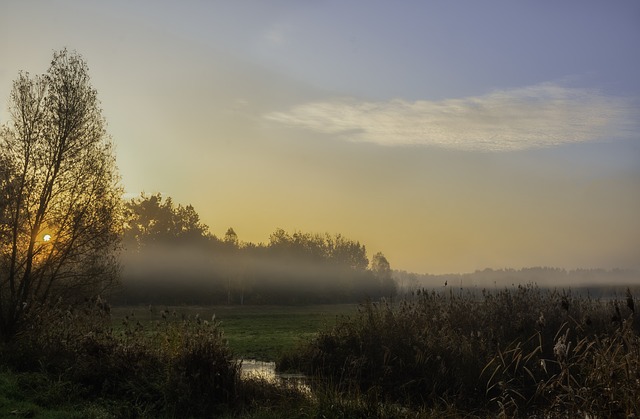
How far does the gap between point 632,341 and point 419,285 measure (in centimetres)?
1293

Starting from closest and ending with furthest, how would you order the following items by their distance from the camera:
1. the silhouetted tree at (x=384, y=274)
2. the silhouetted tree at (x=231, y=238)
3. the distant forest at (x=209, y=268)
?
1. the distant forest at (x=209, y=268)
2. the silhouetted tree at (x=231, y=238)
3. the silhouetted tree at (x=384, y=274)

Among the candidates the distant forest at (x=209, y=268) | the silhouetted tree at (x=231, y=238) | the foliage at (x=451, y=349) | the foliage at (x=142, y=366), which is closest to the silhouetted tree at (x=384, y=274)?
the distant forest at (x=209, y=268)

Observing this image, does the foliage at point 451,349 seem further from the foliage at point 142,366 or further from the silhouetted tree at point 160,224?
the silhouetted tree at point 160,224

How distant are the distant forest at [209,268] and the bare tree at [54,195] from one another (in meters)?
47.9

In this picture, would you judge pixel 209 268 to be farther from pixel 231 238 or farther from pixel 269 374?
pixel 269 374

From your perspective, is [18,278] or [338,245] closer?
[18,278]

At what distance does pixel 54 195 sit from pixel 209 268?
68252 mm

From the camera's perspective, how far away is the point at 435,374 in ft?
53.6

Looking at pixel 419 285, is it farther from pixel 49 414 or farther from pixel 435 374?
pixel 49 414

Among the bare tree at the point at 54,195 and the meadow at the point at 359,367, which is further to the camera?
the bare tree at the point at 54,195

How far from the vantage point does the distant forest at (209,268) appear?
7662 centimetres

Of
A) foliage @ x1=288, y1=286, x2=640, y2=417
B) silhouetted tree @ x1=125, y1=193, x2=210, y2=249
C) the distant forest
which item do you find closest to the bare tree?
foliage @ x1=288, y1=286, x2=640, y2=417

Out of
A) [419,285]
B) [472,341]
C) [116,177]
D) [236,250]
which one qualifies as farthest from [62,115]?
[236,250]

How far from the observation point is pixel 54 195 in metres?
19.8
